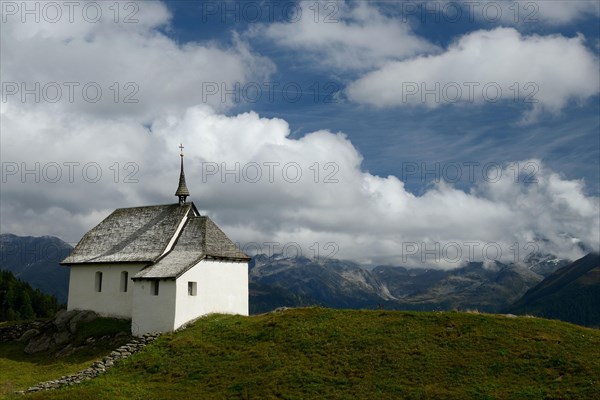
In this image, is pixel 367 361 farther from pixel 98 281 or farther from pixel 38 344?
pixel 38 344

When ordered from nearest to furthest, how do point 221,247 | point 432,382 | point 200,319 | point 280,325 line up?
point 432,382, point 280,325, point 200,319, point 221,247

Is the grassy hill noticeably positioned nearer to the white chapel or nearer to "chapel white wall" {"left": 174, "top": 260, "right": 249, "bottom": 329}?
"chapel white wall" {"left": 174, "top": 260, "right": 249, "bottom": 329}

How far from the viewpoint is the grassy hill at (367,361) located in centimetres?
3173

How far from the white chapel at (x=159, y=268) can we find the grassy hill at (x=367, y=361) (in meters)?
5.03

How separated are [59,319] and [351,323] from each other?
1223 inches

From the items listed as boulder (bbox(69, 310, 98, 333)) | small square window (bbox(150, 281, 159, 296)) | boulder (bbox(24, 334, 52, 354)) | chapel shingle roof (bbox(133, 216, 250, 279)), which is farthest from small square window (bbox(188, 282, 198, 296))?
boulder (bbox(24, 334, 52, 354))

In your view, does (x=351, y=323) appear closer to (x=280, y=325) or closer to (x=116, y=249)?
(x=280, y=325)

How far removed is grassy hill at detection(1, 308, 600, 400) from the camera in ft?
104

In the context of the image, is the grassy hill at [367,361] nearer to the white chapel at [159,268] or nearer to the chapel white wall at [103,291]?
the white chapel at [159,268]

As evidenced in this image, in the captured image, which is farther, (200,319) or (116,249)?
(116,249)

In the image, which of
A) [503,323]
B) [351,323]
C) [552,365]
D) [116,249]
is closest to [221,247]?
[116,249]

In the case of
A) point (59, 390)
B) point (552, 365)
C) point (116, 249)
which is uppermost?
point (116, 249)

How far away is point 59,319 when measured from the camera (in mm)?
54781

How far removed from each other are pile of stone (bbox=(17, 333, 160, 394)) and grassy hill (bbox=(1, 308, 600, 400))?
43.2 inches
